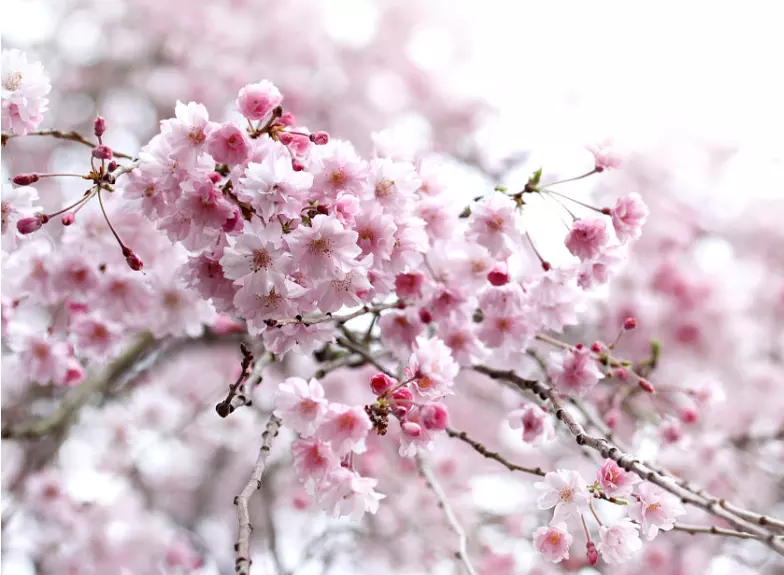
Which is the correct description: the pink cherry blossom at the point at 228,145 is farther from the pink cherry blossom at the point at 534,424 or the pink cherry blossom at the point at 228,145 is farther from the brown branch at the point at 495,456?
the pink cherry blossom at the point at 534,424

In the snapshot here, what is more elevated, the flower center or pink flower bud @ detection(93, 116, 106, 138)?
the flower center

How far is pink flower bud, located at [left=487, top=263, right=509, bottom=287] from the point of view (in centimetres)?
135

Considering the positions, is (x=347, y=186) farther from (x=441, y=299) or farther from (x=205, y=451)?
(x=205, y=451)

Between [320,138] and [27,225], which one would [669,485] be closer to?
[320,138]

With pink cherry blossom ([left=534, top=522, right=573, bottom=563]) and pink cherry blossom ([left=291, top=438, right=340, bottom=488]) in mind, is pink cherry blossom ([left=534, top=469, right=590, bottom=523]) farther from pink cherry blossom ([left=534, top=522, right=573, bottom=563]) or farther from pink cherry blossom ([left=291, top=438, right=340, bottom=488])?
pink cherry blossom ([left=291, top=438, right=340, bottom=488])

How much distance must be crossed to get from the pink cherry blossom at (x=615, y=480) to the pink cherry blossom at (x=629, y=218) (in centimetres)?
44

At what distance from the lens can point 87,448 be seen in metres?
3.59

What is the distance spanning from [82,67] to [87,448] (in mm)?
2482

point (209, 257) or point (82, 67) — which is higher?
point (82, 67)

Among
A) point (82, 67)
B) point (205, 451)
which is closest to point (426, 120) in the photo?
point (82, 67)

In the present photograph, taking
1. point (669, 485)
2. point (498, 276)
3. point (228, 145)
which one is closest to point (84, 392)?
point (228, 145)

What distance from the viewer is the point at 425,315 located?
4.74ft

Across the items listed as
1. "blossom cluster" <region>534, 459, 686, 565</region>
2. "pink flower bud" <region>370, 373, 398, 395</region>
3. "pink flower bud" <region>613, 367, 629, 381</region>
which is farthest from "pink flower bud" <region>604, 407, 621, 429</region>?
"pink flower bud" <region>370, 373, 398, 395</region>

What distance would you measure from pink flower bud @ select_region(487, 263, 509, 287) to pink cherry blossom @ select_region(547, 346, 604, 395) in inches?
8.5
